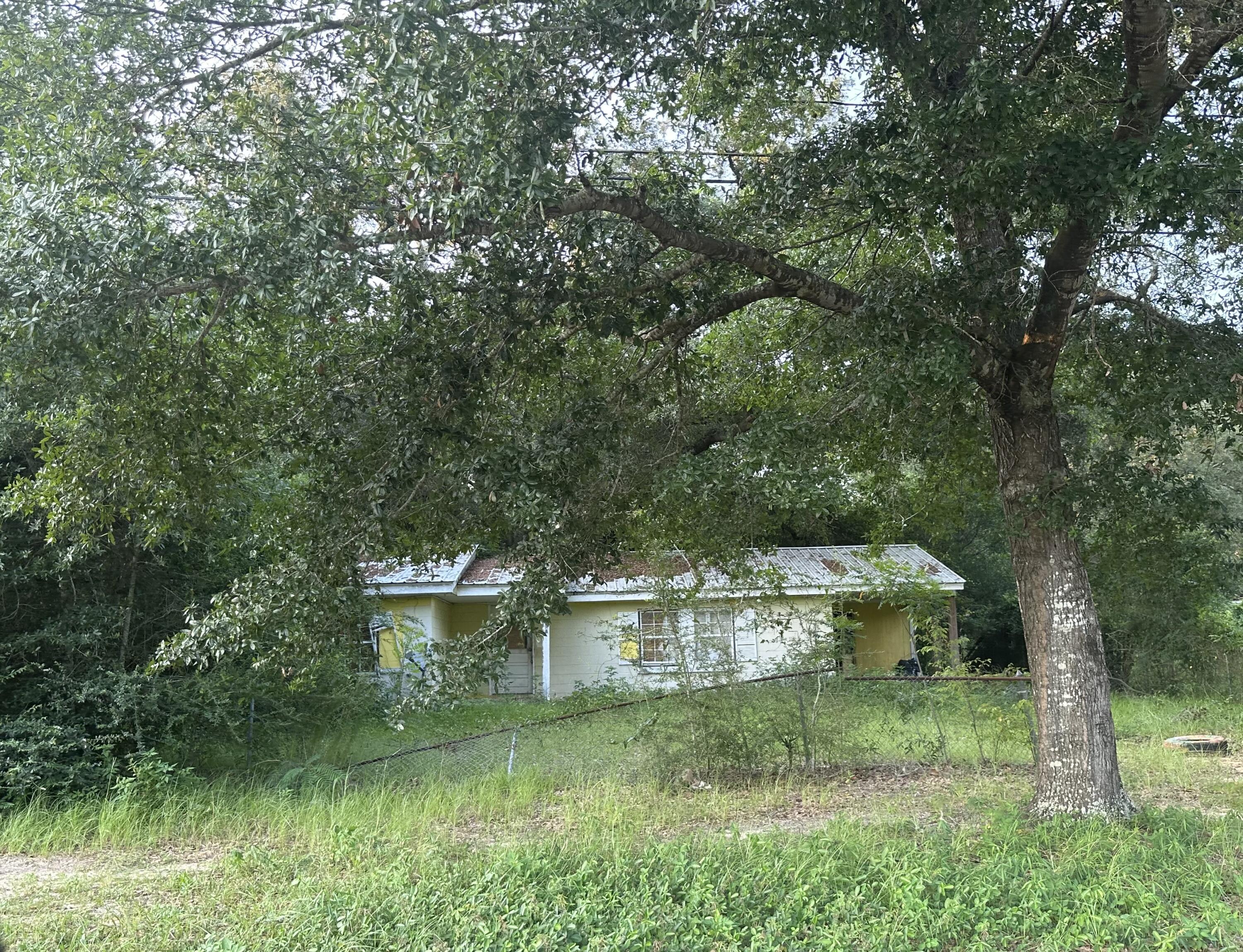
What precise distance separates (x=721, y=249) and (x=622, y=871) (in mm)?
4210

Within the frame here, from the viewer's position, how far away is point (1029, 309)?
798 centimetres

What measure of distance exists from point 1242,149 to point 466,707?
13734 mm

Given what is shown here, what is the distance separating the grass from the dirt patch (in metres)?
0.04

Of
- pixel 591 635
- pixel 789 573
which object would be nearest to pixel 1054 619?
pixel 789 573

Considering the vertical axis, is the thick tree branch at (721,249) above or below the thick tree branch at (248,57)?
below

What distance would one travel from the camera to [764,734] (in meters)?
9.88

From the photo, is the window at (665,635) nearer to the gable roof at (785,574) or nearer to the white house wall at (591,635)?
the gable roof at (785,574)

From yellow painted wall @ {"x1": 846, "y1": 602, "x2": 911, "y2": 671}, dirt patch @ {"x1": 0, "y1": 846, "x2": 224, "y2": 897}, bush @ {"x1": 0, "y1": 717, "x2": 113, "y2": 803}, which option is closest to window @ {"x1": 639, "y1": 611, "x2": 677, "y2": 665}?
dirt patch @ {"x1": 0, "y1": 846, "x2": 224, "y2": 897}

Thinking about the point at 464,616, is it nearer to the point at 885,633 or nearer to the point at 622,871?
the point at 885,633

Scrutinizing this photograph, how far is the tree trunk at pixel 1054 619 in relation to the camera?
7.07 metres

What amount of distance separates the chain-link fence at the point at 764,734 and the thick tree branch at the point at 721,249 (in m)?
4.26

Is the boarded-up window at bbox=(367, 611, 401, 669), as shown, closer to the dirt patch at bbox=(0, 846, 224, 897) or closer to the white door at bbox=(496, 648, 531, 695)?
the white door at bbox=(496, 648, 531, 695)

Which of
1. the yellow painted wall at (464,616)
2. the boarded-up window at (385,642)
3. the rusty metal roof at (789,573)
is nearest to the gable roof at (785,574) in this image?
the rusty metal roof at (789,573)

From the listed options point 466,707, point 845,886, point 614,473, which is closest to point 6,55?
point 614,473
